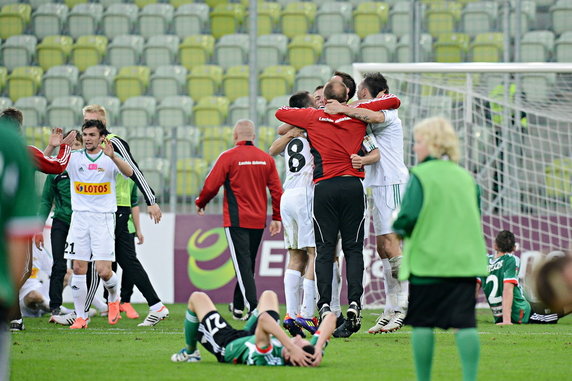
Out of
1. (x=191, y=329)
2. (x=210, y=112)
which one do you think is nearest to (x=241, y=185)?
(x=191, y=329)

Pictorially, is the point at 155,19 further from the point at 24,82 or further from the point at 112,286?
the point at 112,286

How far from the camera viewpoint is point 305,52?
65.4 ft

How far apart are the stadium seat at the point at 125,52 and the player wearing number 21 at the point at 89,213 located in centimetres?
1015

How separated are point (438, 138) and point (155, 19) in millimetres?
16261

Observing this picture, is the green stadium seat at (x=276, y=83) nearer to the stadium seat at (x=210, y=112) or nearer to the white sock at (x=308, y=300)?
the stadium seat at (x=210, y=112)

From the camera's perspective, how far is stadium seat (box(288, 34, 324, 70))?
19.9m

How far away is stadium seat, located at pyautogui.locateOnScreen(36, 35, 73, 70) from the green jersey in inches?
480

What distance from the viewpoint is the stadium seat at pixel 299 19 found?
20688 mm

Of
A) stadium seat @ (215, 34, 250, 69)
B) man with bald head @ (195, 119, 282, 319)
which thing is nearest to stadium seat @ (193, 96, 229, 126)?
stadium seat @ (215, 34, 250, 69)

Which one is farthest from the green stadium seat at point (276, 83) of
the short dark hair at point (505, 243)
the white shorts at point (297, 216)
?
the white shorts at point (297, 216)

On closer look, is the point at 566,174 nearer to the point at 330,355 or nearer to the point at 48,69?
the point at 330,355

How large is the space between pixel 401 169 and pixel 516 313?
2.56m

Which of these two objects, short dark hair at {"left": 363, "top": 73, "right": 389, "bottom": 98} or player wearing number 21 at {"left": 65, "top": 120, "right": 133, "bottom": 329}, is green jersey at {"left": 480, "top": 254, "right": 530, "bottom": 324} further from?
player wearing number 21 at {"left": 65, "top": 120, "right": 133, "bottom": 329}

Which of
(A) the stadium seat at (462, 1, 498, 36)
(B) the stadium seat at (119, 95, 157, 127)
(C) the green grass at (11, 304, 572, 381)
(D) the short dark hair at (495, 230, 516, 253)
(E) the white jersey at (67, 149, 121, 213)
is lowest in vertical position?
(C) the green grass at (11, 304, 572, 381)
